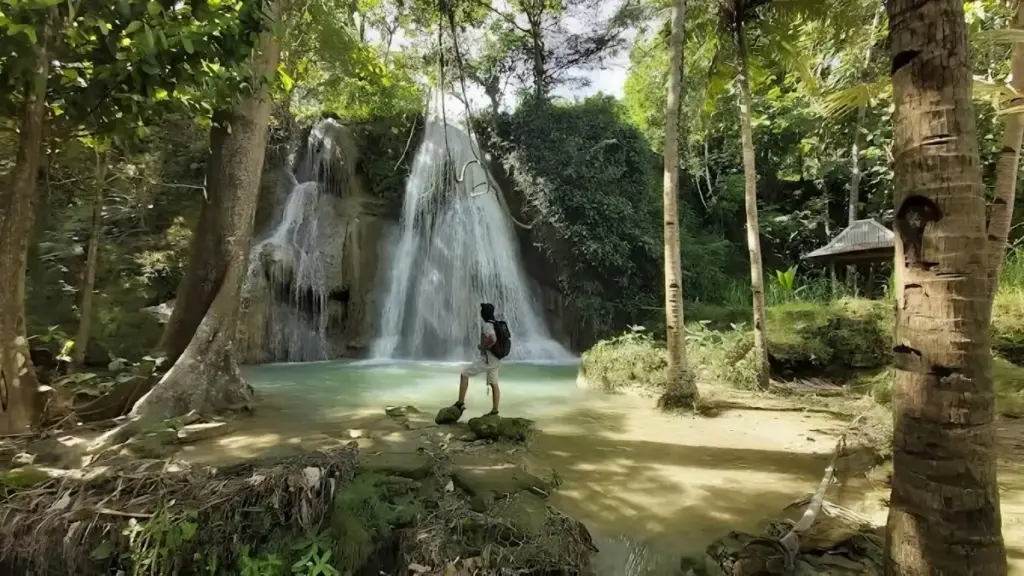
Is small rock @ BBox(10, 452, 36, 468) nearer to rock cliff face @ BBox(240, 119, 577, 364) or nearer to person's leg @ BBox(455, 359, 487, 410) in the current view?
person's leg @ BBox(455, 359, 487, 410)

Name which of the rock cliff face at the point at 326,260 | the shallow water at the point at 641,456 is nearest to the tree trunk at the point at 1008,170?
the shallow water at the point at 641,456

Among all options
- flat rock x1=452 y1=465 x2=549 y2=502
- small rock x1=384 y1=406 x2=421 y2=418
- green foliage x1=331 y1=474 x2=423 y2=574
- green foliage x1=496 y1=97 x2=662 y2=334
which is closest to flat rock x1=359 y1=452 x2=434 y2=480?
flat rock x1=452 y1=465 x2=549 y2=502

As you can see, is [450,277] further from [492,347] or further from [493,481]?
[493,481]

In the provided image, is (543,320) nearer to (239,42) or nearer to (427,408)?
(427,408)

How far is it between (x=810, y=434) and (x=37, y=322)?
11.5 metres

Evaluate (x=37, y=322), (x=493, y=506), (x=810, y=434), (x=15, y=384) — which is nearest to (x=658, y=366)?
(x=810, y=434)

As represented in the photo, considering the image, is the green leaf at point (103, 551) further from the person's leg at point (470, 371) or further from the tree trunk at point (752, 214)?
the tree trunk at point (752, 214)

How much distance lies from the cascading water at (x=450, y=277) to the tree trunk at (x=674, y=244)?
24.5 ft

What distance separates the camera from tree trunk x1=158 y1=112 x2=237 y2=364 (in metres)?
6.84

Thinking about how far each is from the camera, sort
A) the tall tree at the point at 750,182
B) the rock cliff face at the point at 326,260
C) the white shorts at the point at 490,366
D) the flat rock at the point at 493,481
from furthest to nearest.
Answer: the rock cliff face at the point at 326,260
the tall tree at the point at 750,182
the white shorts at the point at 490,366
the flat rock at the point at 493,481

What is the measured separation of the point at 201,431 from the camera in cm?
550

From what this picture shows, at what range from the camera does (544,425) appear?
6.51 meters

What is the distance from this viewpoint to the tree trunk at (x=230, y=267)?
6.32 m

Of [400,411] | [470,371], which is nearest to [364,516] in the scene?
[470,371]
